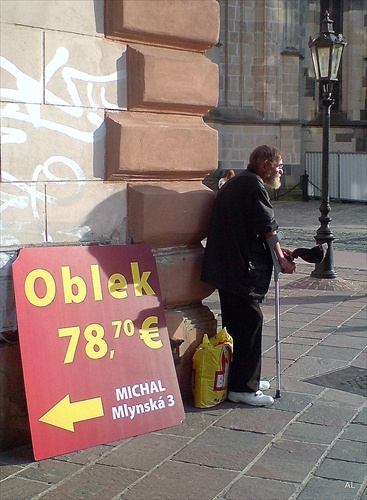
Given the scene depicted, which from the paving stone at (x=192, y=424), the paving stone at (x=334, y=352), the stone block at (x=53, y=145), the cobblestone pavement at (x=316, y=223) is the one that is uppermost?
the stone block at (x=53, y=145)

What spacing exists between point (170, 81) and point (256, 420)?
229 cm

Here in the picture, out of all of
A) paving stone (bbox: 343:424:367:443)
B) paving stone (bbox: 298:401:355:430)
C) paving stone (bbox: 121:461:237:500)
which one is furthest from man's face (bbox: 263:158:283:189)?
paving stone (bbox: 121:461:237:500)

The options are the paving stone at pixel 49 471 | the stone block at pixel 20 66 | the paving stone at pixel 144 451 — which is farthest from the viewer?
the stone block at pixel 20 66

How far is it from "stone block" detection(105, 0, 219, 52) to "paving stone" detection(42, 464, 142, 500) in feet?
8.72

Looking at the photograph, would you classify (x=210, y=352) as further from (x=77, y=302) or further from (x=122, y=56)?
(x=122, y=56)

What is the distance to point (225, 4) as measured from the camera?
26.1 metres

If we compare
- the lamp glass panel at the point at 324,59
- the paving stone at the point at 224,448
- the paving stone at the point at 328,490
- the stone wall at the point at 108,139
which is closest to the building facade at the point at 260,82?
the lamp glass panel at the point at 324,59

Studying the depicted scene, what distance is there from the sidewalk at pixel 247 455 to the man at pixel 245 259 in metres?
0.26

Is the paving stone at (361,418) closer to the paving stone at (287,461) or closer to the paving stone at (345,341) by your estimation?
the paving stone at (287,461)

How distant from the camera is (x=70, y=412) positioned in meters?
4.28

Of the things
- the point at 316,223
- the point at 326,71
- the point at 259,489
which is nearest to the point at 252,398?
the point at 259,489

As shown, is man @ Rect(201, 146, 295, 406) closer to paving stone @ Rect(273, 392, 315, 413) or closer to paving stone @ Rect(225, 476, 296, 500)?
paving stone @ Rect(273, 392, 315, 413)

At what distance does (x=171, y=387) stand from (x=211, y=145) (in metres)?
1.76

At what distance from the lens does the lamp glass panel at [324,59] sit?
10352 mm
